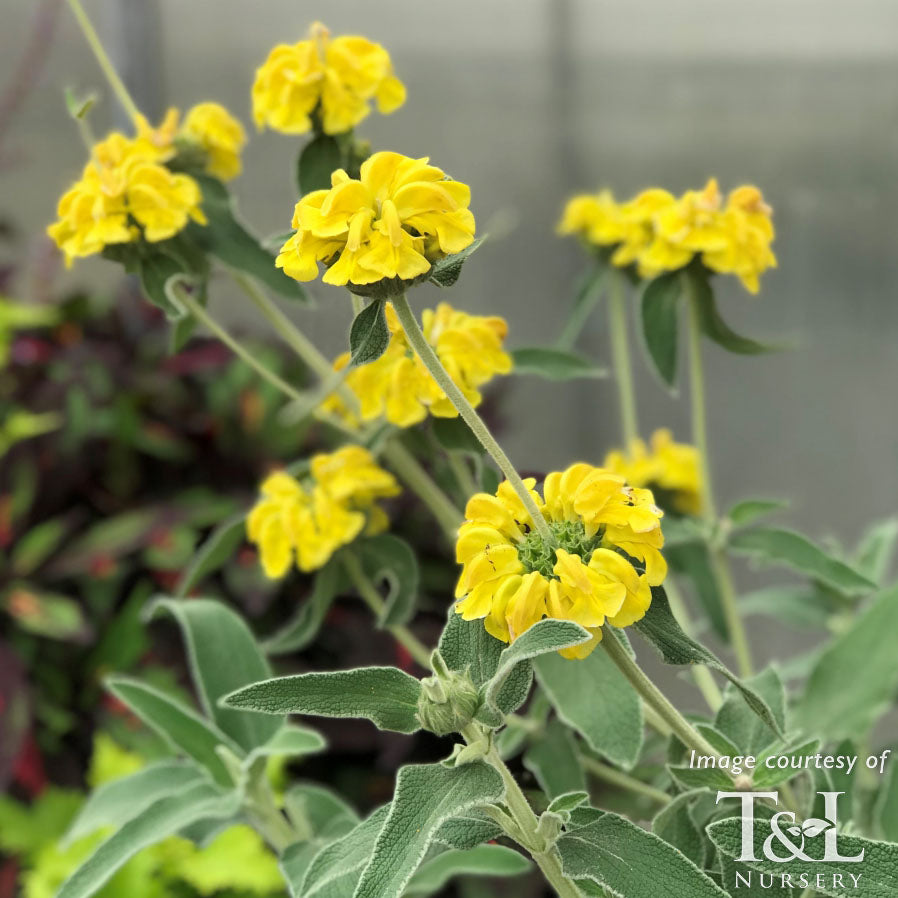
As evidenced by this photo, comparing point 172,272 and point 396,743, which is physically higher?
point 172,272

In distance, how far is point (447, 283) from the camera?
19 centimetres

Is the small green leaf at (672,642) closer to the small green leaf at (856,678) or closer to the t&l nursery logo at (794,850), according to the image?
the t&l nursery logo at (794,850)

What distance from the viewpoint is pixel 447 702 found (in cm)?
18

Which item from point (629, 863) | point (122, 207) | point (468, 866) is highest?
point (122, 207)

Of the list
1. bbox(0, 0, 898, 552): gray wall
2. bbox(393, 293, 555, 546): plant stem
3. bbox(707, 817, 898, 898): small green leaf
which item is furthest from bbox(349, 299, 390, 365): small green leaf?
bbox(0, 0, 898, 552): gray wall

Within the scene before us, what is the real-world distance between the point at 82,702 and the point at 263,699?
25.1 inches

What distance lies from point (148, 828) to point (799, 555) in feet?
0.68

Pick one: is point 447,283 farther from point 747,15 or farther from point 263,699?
point 747,15

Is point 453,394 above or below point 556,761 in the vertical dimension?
above

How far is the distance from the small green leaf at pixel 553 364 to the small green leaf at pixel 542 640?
0.48ft

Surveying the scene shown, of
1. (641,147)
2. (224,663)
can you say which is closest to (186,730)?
(224,663)

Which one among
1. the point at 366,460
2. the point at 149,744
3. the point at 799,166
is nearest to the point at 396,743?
the point at 149,744

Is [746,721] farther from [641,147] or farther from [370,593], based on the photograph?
[641,147]

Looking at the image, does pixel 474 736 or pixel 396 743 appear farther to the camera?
pixel 396 743
